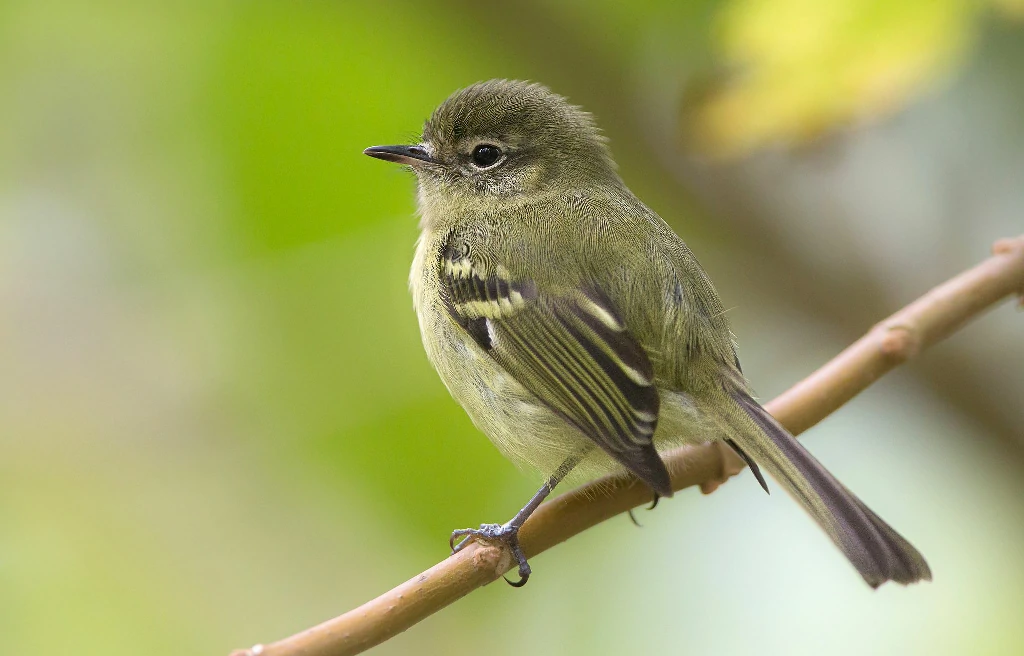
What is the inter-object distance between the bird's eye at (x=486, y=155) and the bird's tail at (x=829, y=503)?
108 centimetres

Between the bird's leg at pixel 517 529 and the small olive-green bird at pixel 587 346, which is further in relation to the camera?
the small olive-green bird at pixel 587 346

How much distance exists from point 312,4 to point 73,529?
1.59 metres

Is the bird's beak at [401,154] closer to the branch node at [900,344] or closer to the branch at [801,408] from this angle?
the branch at [801,408]

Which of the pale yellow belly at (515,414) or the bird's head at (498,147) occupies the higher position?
the bird's head at (498,147)

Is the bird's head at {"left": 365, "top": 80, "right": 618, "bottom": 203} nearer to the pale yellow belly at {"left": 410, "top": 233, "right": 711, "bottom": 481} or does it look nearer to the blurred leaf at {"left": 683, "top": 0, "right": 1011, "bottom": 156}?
the blurred leaf at {"left": 683, "top": 0, "right": 1011, "bottom": 156}

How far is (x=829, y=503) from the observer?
2227mm

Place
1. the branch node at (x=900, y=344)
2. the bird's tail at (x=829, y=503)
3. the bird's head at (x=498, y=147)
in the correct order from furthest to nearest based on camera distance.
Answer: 1. the bird's head at (x=498, y=147)
2. the branch node at (x=900, y=344)
3. the bird's tail at (x=829, y=503)

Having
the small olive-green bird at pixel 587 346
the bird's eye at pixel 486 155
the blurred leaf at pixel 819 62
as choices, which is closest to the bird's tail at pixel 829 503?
the small olive-green bird at pixel 587 346

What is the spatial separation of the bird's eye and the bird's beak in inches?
5.2

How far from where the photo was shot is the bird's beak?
292 cm

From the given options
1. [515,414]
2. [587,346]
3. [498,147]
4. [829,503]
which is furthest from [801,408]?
[498,147]

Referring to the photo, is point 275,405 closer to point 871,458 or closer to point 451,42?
point 451,42

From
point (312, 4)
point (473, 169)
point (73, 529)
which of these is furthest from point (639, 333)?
point (73, 529)

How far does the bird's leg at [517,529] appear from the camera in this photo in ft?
7.24
